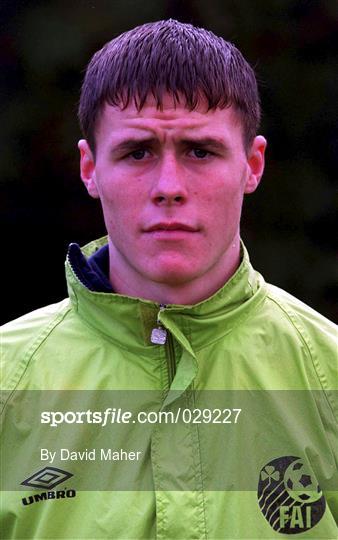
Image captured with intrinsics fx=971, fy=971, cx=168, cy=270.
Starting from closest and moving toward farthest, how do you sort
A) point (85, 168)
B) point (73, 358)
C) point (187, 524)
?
point (187, 524) < point (73, 358) < point (85, 168)

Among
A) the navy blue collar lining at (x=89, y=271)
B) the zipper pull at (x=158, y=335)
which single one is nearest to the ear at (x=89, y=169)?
→ the navy blue collar lining at (x=89, y=271)

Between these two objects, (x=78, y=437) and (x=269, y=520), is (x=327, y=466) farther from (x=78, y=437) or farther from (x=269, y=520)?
(x=78, y=437)

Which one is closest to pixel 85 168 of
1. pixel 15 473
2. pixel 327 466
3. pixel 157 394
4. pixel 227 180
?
pixel 227 180

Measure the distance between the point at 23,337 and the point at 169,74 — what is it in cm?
60

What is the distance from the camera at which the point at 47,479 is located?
6.05 ft

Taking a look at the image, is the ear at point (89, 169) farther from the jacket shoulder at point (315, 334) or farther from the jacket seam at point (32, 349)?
the jacket shoulder at point (315, 334)

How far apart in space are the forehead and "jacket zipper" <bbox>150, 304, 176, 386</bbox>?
34 cm

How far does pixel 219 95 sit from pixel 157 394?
0.60 meters

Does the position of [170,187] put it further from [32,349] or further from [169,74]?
[32,349]

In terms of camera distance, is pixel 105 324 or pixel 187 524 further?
pixel 105 324

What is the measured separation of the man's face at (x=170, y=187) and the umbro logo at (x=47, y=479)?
0.40m

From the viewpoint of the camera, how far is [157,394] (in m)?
1.86

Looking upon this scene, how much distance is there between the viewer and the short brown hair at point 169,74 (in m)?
1.91

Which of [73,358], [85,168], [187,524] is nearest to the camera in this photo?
[187,524]
